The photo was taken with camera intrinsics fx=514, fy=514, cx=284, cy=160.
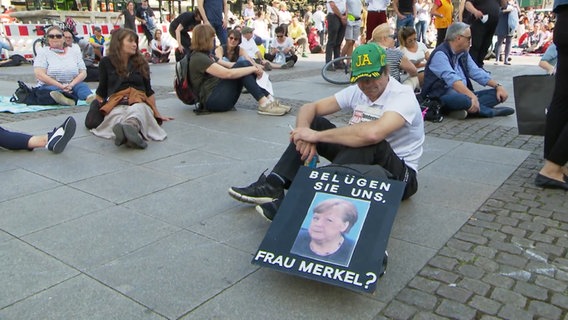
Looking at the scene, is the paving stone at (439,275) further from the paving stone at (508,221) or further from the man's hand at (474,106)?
the man's hand at (474,106)

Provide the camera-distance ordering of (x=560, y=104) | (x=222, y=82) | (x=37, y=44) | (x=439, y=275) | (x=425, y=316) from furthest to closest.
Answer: (x=37, y=44)
(x=222, y=82)
(x=560, y=104)
(x=439, y=275)
(x=425, y=316)

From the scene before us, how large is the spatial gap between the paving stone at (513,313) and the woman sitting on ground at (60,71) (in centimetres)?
613

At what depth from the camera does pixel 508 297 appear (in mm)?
2410

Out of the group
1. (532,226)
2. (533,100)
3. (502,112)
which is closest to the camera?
(532,226)

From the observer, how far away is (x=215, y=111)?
679cm

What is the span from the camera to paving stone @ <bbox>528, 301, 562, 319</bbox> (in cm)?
227

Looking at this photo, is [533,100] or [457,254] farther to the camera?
[533,100]

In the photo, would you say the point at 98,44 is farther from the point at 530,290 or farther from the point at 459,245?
the point at 530,290

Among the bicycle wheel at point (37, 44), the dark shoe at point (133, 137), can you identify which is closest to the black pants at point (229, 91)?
the dark shoe at point (133, 137)

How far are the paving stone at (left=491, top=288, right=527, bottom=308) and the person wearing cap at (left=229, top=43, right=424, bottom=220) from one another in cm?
91

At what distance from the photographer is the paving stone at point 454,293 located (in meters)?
2.40

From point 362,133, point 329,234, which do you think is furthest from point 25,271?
point 362,133

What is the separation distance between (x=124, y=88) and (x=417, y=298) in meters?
4.02

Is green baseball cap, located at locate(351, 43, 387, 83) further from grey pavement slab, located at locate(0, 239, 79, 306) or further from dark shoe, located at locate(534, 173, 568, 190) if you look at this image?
grey pavement slab, located at locate(0, 239, 79, 306)
